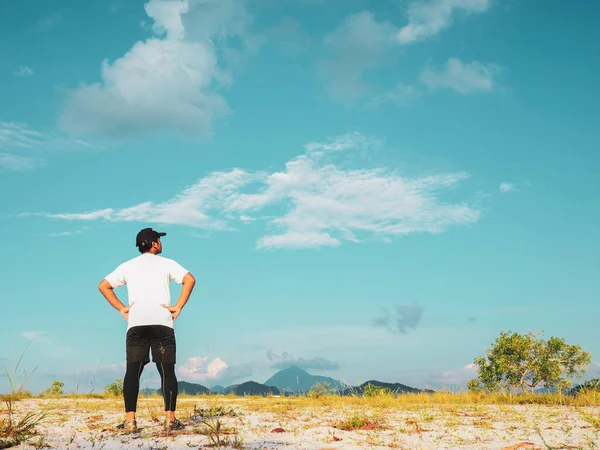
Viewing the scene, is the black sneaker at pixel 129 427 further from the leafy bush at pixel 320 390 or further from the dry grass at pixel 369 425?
the leafy bush at pixel 320 390

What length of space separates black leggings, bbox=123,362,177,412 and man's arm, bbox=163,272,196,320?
699mm

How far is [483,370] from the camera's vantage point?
37.5 meters

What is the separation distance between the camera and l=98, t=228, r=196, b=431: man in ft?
23.6

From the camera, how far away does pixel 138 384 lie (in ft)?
23.9

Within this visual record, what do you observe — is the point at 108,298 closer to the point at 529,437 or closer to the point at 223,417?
the point at 223,417

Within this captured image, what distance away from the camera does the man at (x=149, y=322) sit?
718 cm

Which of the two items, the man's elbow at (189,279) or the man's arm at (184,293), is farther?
the man's elbow at (189,279)

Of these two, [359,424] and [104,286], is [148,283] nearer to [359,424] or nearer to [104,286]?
[104,286]

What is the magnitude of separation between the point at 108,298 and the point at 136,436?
187cm

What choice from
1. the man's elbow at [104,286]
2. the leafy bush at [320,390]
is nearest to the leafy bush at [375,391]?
the leafy bush at [320,390]

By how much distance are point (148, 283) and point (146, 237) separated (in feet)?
2.39

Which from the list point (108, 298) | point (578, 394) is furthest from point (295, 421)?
point (578, 394)

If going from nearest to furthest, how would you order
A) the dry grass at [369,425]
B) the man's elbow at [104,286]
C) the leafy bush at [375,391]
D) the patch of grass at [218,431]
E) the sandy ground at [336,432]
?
the patch of grass at [218,431] < the sandy ground at [336,432] < the dry grass at [369,425] < the man's elbow at [104,286] < the leafy bush at [375,391]

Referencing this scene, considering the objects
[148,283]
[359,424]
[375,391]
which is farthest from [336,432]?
[375,391]
